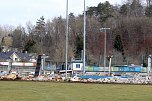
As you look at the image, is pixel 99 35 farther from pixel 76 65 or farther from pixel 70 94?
pixel 70 94

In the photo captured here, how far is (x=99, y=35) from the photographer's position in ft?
353

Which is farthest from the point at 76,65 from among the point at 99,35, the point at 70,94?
the point at 70,94

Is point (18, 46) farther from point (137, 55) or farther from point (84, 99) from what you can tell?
point (84, 99)

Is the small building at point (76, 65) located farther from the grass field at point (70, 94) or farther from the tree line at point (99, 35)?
the grass field at point (70, 94)

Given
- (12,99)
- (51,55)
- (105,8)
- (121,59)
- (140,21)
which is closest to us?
(12,99)

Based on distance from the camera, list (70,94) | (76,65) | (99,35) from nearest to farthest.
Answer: (70,94) → (76,65) → (99,35)

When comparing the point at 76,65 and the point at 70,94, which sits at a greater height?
the point at 76,65

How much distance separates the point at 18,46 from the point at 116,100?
11222 cm

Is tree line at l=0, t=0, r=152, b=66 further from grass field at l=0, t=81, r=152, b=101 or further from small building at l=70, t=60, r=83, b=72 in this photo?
grass field at l=0, t=81, r=152, b=101

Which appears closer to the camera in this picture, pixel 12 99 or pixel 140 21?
pixel 12 99

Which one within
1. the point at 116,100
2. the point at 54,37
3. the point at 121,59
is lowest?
the point at 116,100

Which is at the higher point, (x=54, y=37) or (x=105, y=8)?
(x=105, y=8)

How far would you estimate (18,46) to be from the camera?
125m

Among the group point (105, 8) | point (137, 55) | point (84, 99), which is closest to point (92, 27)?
point (105, 8)
